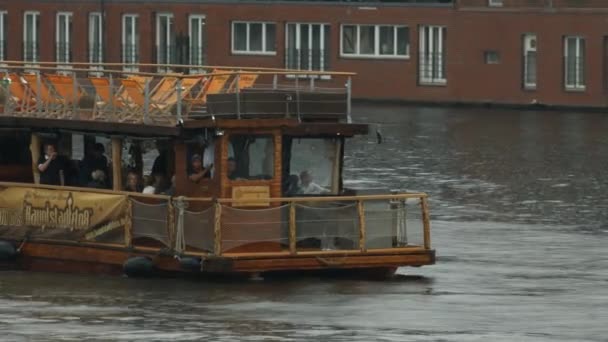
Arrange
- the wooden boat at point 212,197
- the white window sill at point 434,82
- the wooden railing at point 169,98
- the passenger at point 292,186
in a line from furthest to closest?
1. the white window sill at point 434,82
2. the passenger at point 292,186
3. the wooden railing at point 169,98
4. the wooden boat at point 212,197

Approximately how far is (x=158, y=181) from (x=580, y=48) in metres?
44.8

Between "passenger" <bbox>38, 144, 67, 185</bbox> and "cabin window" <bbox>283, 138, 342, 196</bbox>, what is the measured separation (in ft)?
12.8

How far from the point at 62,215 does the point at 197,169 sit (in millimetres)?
2413

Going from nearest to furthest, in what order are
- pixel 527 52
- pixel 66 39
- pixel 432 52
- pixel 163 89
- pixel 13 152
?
pixel 163 89 → pixel 13 152 → pixel 527 52 → pixel 432 52 → pixel 66 39

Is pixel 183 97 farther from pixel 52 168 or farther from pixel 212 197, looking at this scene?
pixel 52 168

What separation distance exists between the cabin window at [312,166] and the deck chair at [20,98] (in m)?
4.57

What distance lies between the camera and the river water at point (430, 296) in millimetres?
Result: 25031

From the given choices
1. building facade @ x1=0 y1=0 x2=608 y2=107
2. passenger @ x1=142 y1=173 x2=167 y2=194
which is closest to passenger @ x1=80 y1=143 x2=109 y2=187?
passenger @ x1=142 y1=173 x2=167 y2=194

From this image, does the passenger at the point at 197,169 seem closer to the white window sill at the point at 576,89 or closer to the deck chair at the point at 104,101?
the deck chair at the point at 104,101

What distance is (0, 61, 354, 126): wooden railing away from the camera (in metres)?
30.0

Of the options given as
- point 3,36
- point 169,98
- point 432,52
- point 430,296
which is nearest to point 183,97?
point 169,98

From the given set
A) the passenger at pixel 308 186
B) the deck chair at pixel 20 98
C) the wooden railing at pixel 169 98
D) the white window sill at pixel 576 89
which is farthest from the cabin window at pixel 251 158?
the white window sill at pixel 576 89

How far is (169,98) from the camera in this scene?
100ft

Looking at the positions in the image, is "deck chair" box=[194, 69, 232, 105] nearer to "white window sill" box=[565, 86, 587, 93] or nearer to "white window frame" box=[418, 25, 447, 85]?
"white window sill" box=[565, 86, 587, 93]
